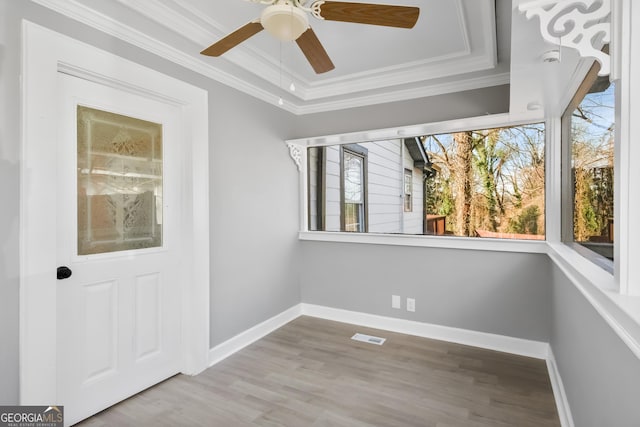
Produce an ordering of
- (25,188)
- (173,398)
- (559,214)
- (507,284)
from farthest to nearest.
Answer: (507,284), (559,214), (173,398), (25,188)

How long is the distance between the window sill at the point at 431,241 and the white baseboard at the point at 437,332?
2.47 ft

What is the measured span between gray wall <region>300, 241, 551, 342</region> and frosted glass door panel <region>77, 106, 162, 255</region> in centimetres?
188

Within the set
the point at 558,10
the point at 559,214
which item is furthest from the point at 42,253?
the point at 559,214

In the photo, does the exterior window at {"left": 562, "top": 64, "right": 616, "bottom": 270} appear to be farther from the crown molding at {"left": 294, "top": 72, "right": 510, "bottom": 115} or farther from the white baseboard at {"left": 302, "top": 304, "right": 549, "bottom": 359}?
the white baseboard at {"left": 302, "top": 304, "right": 549, "bottom": 359}

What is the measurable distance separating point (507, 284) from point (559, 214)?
0.70 metres

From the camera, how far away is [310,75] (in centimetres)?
321

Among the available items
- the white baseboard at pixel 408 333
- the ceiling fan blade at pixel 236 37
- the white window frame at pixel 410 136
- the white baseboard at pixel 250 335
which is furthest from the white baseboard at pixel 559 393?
the ceiling fan blade at pixel 236 37

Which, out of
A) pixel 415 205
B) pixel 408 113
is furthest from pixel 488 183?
pixel 408 113

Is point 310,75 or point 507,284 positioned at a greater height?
point 310,75

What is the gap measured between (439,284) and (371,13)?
8.03 feet

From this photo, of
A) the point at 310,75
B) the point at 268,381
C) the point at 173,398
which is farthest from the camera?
the point at 310,75

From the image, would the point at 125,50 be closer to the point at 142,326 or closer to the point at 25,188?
the point at 25,188

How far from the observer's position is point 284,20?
1458 millimetres

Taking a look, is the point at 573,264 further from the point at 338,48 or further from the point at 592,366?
the point at 338,48
